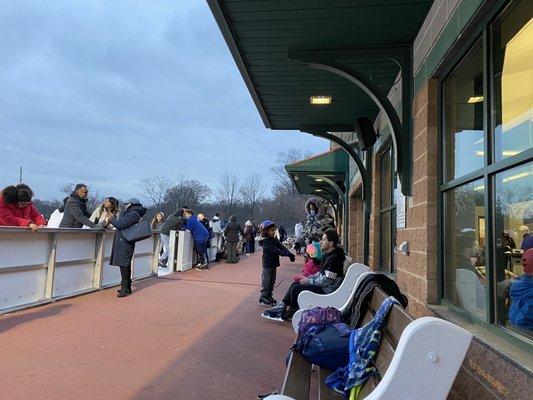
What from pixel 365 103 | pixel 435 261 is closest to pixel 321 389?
pixel 435 261

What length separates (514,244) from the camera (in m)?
2.55

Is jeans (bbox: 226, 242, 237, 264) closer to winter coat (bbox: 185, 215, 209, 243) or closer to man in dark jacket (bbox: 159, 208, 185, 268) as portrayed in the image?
winter coat (bbox: 185, 215, 209, 243)

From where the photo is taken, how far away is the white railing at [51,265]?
6.24m

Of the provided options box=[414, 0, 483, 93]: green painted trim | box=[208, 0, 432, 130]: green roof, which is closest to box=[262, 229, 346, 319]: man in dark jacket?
box=[208, 0, 432, 130]: green roof

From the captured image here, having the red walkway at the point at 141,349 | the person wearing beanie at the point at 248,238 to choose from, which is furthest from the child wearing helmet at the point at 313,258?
the person wearing beanie at the point at 248,238

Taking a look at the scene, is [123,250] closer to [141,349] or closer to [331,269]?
[141,349]

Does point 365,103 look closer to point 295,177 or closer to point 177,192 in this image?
point 295,177

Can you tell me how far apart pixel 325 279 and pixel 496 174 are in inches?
152

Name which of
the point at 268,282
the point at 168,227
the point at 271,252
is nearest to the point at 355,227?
the point at 271,252

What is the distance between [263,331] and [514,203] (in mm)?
4096

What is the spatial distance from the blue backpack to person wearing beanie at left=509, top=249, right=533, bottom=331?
1021mm

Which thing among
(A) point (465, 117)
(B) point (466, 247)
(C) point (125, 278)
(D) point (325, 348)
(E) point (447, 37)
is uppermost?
(E) point (447, 37)

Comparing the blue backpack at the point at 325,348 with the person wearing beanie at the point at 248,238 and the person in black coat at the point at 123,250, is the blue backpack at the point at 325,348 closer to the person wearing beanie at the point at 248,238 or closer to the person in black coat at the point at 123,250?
the person in black coat at the point at 123,250

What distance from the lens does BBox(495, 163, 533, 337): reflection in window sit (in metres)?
2.39
